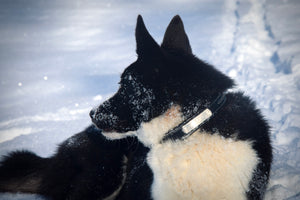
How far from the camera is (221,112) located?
8.37ft

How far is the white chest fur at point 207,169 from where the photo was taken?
88.7 inches

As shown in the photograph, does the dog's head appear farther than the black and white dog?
Yes

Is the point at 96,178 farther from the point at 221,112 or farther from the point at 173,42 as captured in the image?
the point at 173,42

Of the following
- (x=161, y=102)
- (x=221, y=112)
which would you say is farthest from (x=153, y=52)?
(x=221, y=112)

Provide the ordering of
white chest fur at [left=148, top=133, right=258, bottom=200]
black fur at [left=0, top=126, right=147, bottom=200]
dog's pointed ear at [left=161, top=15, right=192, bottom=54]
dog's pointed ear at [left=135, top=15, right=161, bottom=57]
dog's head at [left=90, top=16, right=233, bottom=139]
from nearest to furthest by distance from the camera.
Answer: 1. white chest fur at [left=148, top=133, right=258, bottom=200]
2. dog's pointed ear at [left=135, top=15, right=161, bottom=57]
3. dog's head at [left=90, top=16, right=233, bottom=139]
4. dog's pointed ear at [left=161, top=15, right=192, bottom=54]
5. black fur at [left=0, top=126, right=147, bottom=200]

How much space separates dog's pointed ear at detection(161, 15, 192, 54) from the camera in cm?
288

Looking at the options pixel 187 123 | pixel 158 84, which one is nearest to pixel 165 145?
pixel 187 123

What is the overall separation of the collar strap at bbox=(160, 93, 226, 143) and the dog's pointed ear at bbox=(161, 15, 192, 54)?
1.09 meters

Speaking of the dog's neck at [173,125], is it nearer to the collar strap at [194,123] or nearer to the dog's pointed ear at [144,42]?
the collar strap at [194,123]

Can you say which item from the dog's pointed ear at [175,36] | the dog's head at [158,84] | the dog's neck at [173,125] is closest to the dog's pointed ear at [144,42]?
the dog's head at [158,84]

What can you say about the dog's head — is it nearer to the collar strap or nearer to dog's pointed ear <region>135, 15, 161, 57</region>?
dog's pointed ear <region>135, 15, 161, 57</region>

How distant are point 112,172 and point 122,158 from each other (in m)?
0.31

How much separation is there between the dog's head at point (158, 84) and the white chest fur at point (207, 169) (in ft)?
1.59

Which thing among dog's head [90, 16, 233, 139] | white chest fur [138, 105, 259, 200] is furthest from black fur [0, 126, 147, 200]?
white chest fur [138, 105, 259, 200]
